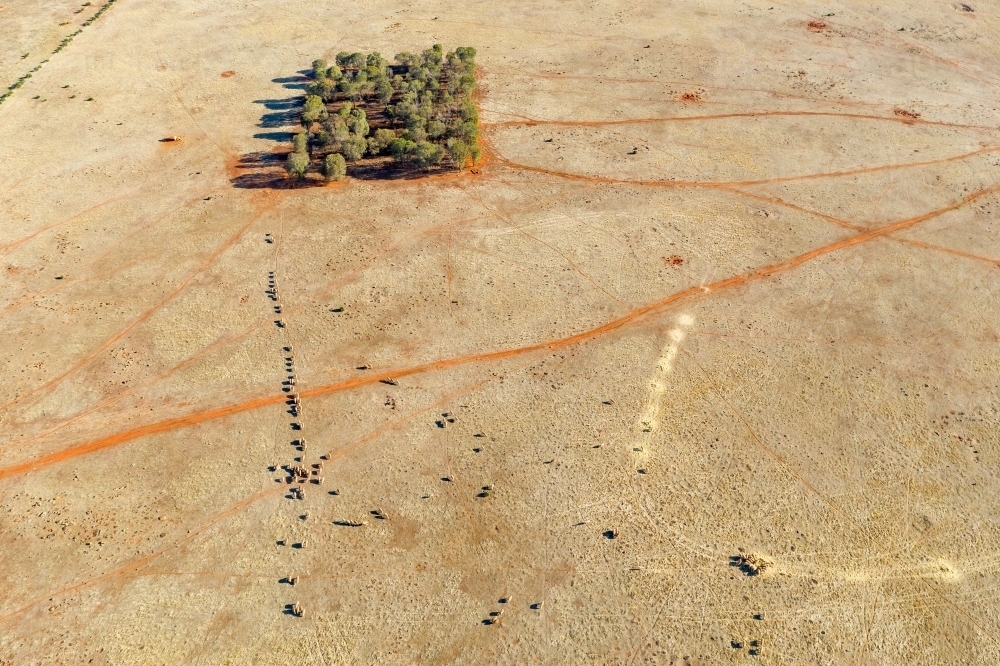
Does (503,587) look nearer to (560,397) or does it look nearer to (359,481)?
(359,481)

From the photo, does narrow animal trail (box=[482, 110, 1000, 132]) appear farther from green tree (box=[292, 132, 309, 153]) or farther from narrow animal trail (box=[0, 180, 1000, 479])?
green tree (box=[292, 132, 309, 153])

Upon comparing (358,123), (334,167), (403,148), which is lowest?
(334,167)

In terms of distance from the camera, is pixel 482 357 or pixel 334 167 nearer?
pixel 482 357

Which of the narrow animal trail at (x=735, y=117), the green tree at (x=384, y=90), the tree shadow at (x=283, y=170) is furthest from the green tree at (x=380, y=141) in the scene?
the narrow animal trail at (x=735, y=117)

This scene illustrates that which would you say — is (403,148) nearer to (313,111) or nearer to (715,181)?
(313,111)

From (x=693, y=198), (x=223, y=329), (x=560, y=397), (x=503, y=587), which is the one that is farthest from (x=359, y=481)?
(x=693, y=198)

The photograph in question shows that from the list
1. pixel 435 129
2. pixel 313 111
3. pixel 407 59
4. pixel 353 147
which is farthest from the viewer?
pixel 407 59

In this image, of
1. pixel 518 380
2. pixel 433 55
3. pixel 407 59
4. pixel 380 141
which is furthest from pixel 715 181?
pixel 407 59
